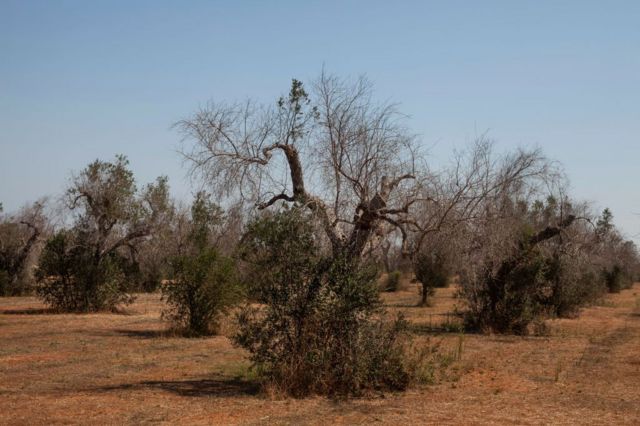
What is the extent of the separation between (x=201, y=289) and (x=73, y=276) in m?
9.19

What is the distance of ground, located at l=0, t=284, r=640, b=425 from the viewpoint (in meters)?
9.96

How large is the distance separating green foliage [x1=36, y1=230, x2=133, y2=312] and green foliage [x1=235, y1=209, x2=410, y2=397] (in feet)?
58.5

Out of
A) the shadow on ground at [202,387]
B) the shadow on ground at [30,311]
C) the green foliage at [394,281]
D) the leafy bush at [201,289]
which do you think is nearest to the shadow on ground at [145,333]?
the leafy bush at [201,289]

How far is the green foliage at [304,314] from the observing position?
37.3 ft

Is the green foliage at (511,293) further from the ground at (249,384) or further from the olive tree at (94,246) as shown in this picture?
the olive tree at (94,246)

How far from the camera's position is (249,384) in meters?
12.6

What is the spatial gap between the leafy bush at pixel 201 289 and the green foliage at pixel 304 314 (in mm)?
9261

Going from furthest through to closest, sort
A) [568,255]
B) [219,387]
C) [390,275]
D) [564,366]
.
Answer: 1. [390,275]
2. [568,255]
3. [564,366]
4. [219,387]

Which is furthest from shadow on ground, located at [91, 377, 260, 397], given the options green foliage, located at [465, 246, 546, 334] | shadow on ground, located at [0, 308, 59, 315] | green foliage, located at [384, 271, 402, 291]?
green foliage, located at [384, 271, 402, 291]

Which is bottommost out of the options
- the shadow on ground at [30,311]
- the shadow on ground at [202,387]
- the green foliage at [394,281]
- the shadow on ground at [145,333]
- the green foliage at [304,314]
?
the shadow on ground at [202,387]

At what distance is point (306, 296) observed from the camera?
11.5 m

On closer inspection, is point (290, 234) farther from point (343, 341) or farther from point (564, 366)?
point (564, 366)

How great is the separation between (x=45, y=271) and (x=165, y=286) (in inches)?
334

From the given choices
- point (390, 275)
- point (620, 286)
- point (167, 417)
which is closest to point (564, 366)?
point (167, 417)
